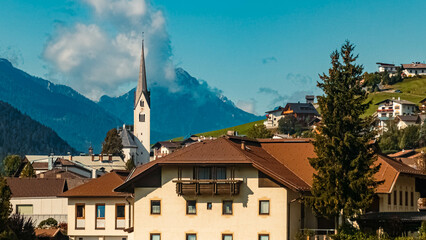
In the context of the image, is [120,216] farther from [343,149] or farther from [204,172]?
[343,149]

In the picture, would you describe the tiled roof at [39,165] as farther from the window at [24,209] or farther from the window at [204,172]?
the window at [204,172]

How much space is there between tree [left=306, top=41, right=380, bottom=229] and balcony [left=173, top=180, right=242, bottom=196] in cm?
538

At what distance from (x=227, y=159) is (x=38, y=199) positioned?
26.0 metres

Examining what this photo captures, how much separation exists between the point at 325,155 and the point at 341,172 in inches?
54.2

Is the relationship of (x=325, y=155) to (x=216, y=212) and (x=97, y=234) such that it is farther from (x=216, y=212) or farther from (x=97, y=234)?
(x=97, y=234)

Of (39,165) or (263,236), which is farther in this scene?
(39,165)

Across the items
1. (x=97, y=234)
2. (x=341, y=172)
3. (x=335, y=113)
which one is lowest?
(x=97, y=234)

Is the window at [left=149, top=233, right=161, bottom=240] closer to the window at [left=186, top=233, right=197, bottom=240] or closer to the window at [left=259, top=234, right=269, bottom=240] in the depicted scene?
the window at [left=186, top=233, right=197, bottom=240]

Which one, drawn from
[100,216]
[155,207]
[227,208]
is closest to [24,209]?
[100,216]

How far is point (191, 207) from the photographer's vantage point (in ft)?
173

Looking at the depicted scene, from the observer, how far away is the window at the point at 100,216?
197 feet

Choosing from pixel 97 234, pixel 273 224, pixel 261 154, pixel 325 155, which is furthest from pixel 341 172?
pixel 97 234

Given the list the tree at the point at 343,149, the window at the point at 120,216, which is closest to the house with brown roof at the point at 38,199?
the window at the point at 120,216

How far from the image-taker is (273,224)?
5119cm
